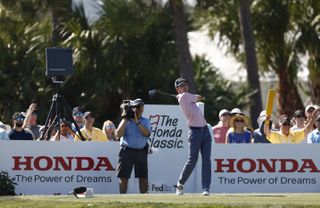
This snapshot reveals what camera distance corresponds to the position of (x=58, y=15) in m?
29.9

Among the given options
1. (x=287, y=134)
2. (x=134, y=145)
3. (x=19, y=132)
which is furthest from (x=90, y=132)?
(x=287, y=134)

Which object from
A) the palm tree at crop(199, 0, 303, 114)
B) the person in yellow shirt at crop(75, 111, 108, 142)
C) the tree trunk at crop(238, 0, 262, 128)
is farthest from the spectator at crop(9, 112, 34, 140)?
the palm tree at crop(199, 0, 303, 114)

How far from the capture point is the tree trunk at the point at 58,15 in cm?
2926

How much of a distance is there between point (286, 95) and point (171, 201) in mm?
17321

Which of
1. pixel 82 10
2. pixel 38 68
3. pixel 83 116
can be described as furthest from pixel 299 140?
pixel 82 10

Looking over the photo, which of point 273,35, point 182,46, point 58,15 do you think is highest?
point 58,15

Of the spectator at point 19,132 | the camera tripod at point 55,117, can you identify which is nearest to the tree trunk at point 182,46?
the camera tripod at point 55,117

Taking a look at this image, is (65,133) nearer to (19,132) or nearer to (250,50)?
(19,132)

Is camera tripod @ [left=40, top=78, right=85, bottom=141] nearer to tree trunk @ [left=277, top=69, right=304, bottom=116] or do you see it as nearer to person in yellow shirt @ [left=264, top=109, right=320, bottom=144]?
person in yellow shirt @ [left=264, top=109, right=320, bottom=144]

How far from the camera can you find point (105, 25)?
2883 centimetres

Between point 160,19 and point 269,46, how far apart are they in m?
3.83

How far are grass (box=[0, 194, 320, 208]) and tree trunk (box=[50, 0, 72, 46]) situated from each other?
45.5 feet

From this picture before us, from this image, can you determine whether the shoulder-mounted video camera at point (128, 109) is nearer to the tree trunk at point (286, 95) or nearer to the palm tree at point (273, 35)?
the palm tree at point (273, 35)

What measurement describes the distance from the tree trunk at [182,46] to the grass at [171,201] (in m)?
11.8
